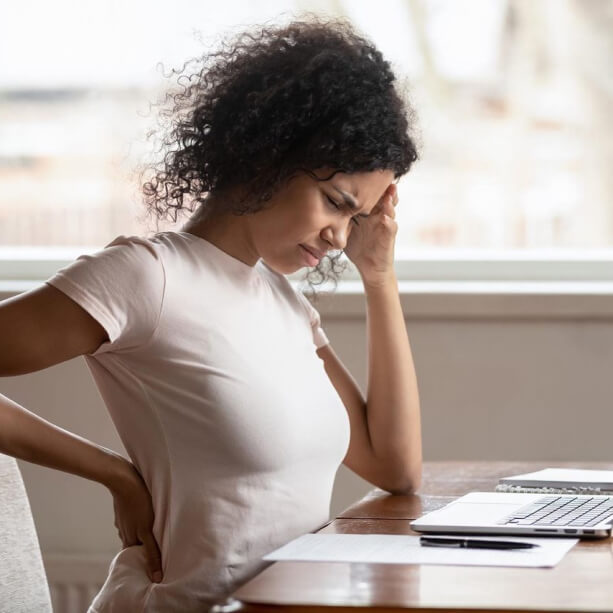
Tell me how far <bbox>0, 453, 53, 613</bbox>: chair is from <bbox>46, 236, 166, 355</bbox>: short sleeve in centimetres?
36

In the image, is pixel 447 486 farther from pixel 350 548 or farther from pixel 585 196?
pixel 585 196

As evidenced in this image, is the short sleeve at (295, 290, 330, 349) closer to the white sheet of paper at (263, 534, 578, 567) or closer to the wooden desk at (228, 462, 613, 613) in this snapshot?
the white sheet of paper at (263, 534, 578, 567)

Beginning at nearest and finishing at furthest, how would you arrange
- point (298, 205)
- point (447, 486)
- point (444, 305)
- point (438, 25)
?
point (298, 205), point (447, 486), point (444, 305), point (438, 25)

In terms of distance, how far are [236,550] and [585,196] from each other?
162 centimetres

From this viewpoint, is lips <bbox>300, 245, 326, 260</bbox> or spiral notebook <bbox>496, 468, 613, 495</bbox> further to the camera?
spiral notebook <bbox>496, 468, 613, 495</bbox>

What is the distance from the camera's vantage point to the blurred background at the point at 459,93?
2.51 meters

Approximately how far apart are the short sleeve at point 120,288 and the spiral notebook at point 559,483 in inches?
23.1

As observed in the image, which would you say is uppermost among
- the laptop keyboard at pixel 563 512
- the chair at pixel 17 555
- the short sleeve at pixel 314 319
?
the short sleeve at pixel 314 319

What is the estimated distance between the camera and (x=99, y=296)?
1156 mm

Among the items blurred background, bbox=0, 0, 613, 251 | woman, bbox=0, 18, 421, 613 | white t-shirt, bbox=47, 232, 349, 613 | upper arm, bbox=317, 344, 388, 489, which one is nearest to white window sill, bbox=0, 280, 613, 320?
blurred background, bbox=0, 0, 613, 251

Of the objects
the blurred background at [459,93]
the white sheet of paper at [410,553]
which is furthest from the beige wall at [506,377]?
the white sheet of paper at [410,553]

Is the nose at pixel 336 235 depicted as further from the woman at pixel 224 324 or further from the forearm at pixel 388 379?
the forearm at pixel 388 379

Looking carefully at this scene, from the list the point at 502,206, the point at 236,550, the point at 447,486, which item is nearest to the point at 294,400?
the point at 236,550

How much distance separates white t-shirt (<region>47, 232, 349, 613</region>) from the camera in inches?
46.6
